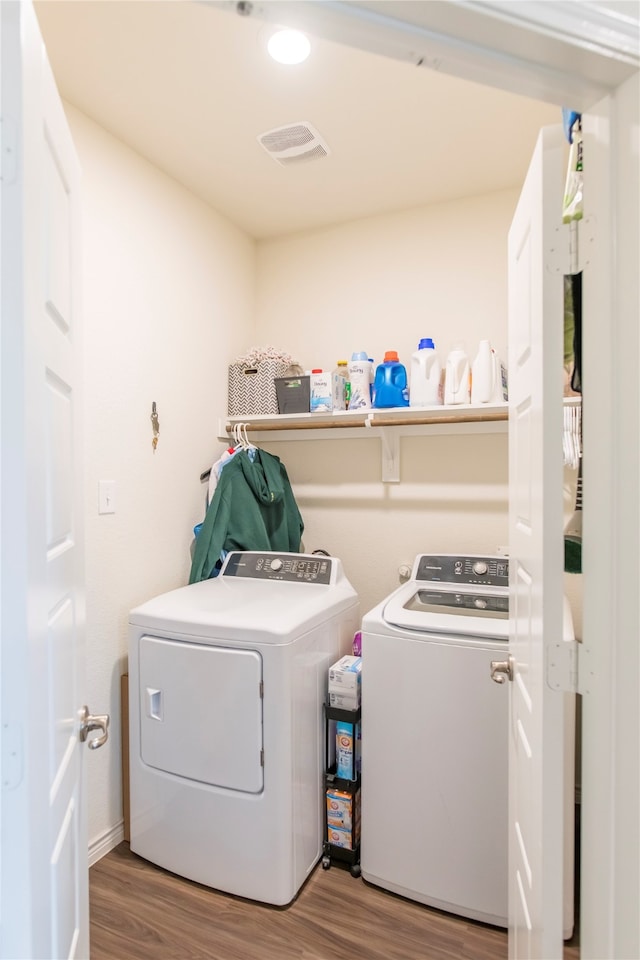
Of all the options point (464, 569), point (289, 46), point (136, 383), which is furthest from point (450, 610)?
point (289, 46)

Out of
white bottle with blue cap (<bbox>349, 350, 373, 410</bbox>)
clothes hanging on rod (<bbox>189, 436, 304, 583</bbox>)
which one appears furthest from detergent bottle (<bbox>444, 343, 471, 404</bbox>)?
clothes hanging on rod (<bbox>189, 436, 304, 583</bbox>)

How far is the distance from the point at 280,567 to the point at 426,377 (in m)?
1.03

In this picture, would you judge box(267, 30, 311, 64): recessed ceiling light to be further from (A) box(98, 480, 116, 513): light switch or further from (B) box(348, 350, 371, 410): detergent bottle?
(A) box(98, 480, 116, 513): light switch

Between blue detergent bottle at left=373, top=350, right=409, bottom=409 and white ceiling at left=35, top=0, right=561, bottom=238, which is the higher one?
white ceiling at left=35, top=0, right=561, bottom=238

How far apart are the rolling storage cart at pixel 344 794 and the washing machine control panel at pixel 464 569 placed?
63 cm

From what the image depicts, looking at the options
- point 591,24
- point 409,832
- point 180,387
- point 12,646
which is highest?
point 591,24

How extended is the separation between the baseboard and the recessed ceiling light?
2.66 m

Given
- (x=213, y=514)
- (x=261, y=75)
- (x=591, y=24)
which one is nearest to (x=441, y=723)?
(x=213, y=514)

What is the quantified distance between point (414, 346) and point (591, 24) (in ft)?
6.04

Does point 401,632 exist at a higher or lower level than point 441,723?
higher

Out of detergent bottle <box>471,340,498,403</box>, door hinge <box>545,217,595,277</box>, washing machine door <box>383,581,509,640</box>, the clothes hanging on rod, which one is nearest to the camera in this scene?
door hinge <box>545,217,595,277</box>

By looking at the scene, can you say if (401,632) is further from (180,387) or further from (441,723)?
(180,387)

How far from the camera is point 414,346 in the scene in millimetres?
2543

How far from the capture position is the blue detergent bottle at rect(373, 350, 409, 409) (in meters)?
2.32
